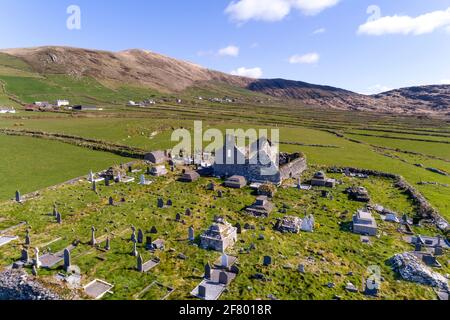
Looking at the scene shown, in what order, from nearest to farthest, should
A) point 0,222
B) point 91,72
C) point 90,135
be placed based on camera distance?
point 0,222 < point 90,135 < point 91,72

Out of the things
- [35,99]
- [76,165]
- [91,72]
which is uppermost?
[91,72]

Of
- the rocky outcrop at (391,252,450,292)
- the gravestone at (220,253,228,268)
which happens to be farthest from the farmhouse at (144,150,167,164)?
the rocky outcrop at (391,252,450,292)

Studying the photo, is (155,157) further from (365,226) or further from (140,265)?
(365,226)

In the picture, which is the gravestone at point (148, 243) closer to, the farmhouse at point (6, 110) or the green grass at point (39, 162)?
the green grass at point (39, 162)

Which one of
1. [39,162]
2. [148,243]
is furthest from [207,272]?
[39,162]

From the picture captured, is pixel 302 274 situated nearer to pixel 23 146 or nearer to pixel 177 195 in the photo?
pixel 177 195

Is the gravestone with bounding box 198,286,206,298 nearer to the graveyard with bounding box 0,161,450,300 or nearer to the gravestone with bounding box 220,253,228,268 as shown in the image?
the graveyard with bounding box 0,161,450,300
